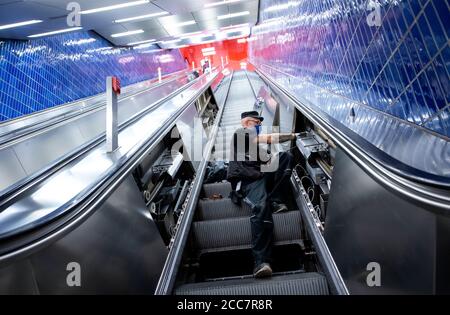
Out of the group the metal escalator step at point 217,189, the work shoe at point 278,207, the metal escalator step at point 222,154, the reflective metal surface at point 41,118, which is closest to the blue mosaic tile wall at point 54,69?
the reflective metal surface at point 41,118

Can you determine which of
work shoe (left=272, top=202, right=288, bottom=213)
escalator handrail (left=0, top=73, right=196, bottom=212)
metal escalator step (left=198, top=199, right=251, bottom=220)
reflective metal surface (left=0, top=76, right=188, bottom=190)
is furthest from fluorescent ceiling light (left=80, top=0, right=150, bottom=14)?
work shoe (left=272, top=202, right=288, bottom=213)

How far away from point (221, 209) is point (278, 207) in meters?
0.64

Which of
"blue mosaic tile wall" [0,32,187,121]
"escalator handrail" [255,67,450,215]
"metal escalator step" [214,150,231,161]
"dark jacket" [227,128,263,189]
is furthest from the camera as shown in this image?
"blue mosaic tile wall" [0,32,187,121]

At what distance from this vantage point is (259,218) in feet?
8.52

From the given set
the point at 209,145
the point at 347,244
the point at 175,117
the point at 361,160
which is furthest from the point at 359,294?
the point at 209,145

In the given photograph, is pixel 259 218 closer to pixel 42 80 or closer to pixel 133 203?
pixel 133 203

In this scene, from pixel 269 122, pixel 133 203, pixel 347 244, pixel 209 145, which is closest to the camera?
pixel 347 244

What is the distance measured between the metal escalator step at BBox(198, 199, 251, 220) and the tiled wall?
1.35 metres

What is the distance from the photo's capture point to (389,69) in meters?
1.98

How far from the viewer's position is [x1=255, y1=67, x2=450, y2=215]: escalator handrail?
94cm

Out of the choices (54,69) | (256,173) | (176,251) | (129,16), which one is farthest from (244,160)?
(54,69)

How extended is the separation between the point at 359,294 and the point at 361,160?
0.73 metres

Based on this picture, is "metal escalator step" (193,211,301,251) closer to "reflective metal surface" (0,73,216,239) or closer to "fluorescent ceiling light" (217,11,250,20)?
"reflective metal surface" (0,73,216,239)

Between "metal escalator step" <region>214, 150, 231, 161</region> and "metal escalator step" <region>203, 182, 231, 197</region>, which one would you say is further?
"metal escalator step" <region>214, 150, 231, 161</region>
